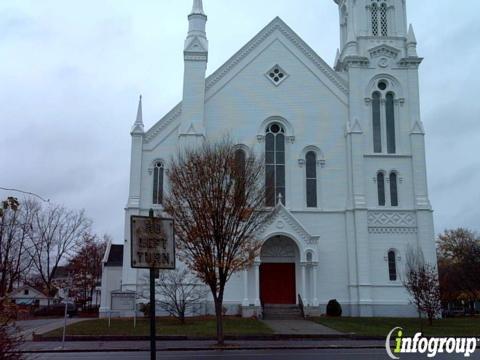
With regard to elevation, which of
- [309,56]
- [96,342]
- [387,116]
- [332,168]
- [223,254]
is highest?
[309,56]

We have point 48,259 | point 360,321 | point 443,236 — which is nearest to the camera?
point 360,321

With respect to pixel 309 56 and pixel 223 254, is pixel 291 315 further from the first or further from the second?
pixel 309 56

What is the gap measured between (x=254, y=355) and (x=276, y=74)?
2743 cm

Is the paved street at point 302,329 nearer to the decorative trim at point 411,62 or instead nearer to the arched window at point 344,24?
the decorative trim at point 411,62

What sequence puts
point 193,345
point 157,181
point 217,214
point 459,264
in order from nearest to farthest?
point 193,345 < point 217,214 < point 157,181 < point 459,264

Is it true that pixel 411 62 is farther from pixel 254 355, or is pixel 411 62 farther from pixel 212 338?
pixel 254 355

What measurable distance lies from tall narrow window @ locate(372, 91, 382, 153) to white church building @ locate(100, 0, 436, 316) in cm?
8

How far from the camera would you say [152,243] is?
9.26m

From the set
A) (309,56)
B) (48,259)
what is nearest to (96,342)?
(309,56)

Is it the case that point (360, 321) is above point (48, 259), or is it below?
below

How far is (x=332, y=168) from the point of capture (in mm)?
41906

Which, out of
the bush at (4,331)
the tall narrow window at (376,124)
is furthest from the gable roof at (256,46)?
the bush at (4,331)

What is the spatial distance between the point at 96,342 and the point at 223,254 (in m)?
6.85

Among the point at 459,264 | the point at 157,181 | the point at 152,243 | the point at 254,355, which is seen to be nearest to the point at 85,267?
the point at 157,181
